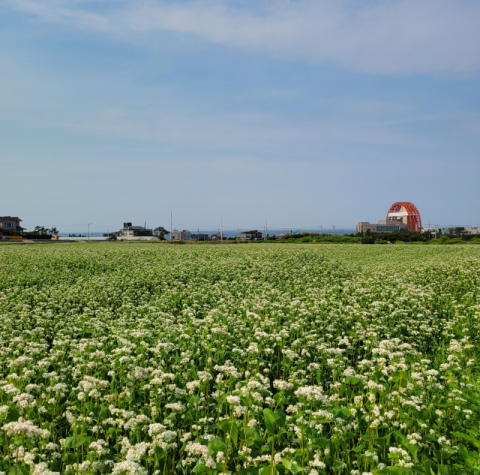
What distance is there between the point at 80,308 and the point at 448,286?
42.1ft

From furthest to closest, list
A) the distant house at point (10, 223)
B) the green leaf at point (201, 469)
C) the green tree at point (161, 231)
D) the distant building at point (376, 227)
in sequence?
the green tree at point (161, 231) → the distant building at point (376, 227) → the distant house at point (10, 223) → the green leaf at point (201, 469)

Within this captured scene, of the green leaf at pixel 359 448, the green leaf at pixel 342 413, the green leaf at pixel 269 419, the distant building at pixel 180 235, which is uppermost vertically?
the distant building at pixel 180 235

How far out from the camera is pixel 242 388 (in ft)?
13.5

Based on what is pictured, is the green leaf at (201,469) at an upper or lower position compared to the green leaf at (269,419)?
lower

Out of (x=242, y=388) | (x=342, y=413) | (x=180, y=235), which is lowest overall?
(x=342, y=413)

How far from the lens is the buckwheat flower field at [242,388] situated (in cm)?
366

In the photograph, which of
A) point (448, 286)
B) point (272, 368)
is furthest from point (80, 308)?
point (448, 286)

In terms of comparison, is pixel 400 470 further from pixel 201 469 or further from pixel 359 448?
pixel 201 469

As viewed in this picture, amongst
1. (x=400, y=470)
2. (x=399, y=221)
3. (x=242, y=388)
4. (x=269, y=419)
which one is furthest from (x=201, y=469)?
(x=399, y=221)

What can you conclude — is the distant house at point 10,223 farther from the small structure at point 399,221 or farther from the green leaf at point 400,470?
the green leaf at point 400,470

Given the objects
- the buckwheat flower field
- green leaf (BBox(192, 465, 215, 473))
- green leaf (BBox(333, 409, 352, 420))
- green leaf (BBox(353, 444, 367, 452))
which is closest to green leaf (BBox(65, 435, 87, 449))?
the buckwheat flower field

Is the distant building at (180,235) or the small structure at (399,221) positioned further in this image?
the distant building at (180,235)

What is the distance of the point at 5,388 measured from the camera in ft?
14.7

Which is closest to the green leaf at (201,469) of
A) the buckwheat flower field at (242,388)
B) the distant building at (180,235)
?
the buckwheat flower field at (242,388)
